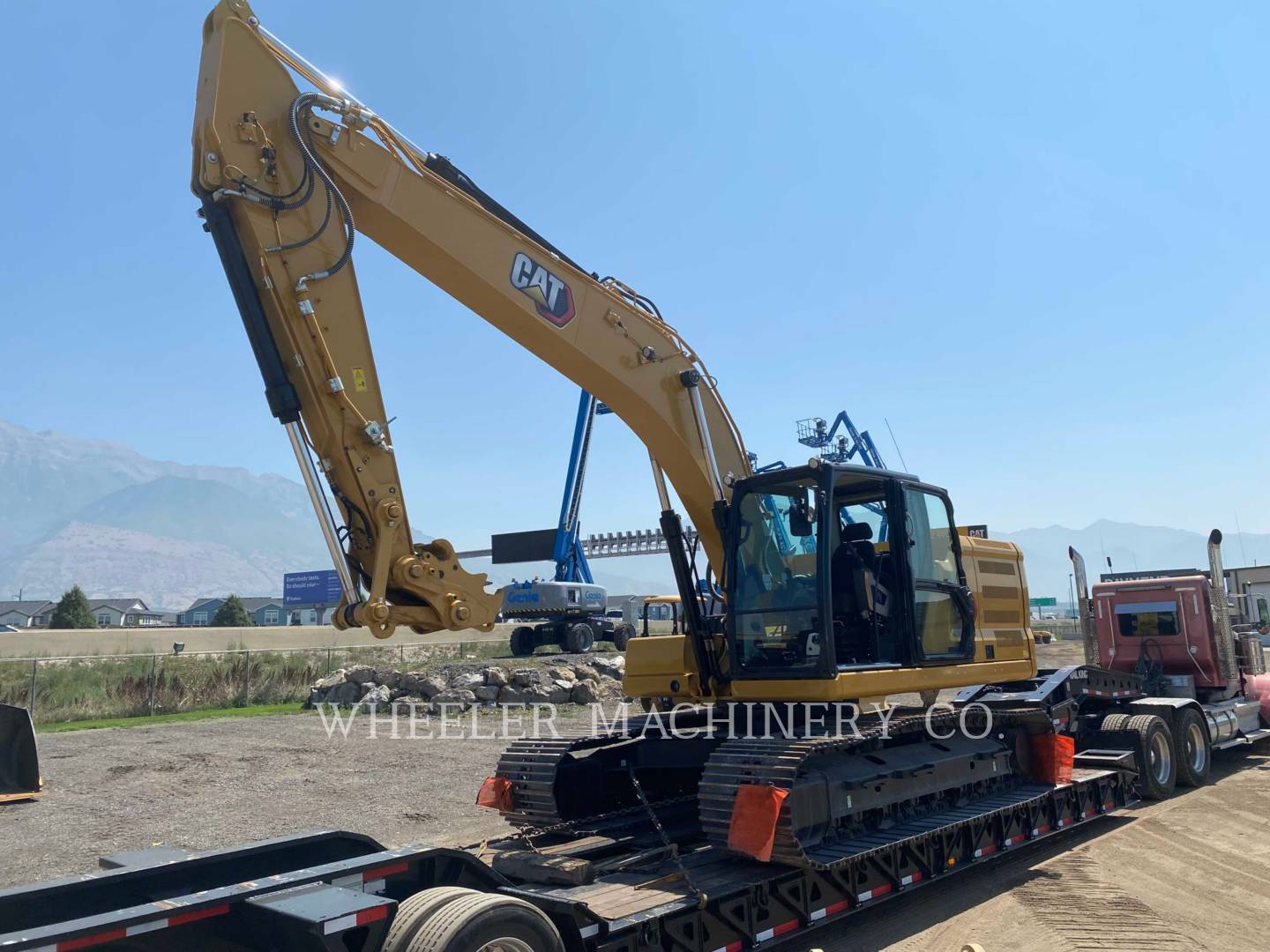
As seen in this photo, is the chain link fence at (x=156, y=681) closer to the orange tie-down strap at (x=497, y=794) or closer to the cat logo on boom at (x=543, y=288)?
the orange tie-down strap at (x=497, y=794)

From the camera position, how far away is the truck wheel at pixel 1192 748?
11.2 meters

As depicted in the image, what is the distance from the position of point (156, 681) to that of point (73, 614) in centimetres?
4147

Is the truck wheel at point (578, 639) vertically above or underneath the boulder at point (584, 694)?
above

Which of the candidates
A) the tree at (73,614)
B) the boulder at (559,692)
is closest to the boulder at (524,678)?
the boulder at (559,692)

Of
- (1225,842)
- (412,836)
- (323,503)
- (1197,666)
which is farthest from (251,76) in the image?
(1197,666)

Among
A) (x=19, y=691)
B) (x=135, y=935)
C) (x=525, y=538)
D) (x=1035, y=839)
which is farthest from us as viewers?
(x=525, y=538)

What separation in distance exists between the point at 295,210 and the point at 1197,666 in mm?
12720

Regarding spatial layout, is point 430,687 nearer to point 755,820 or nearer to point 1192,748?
point 1192,748

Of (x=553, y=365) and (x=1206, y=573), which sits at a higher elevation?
(x=553, y=365)

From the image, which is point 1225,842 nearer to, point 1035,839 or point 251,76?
point 1035,839

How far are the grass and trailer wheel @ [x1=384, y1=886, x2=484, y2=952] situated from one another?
1562 cm

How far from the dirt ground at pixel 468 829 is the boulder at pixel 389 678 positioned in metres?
4.11

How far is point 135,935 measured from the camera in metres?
3.59

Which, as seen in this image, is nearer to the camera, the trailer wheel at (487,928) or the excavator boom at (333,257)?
the trailer wheel at (487,928)
